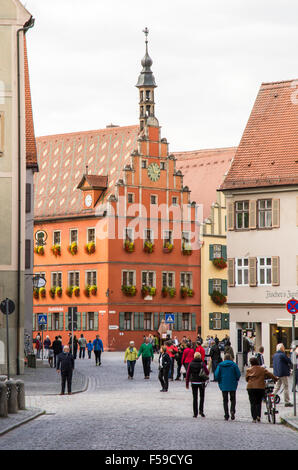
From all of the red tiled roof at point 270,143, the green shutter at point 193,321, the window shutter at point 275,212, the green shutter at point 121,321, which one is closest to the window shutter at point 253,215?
the red tiled roof at point 270,143

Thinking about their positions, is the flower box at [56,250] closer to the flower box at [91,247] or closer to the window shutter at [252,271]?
the flower box at [91,247]

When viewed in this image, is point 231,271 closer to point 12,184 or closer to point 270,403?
point 12,184

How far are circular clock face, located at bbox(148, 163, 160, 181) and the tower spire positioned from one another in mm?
4708

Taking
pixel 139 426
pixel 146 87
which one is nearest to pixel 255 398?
pixel 139 426

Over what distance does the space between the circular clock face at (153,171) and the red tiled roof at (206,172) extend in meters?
8.31

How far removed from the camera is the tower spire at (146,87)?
86500 millimetres

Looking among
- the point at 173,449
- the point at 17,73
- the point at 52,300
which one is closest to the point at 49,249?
the point at 52,300

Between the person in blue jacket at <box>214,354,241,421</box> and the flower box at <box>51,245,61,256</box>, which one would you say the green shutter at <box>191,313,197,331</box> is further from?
the person in blue jacket at <box>214,354,241,421</box>

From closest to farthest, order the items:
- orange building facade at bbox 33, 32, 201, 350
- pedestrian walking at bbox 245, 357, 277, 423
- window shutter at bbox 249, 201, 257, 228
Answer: pedestrian walking at bbox 245, 357, 277, 423
window shutter at bbox 249, 201, 257, 228
orange building facade at bbox 33, 32, 201, 350

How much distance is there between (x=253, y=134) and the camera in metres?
53.2

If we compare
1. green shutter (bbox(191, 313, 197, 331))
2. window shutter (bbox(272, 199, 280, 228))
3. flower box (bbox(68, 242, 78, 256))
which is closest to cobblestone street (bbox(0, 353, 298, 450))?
window shutter (bbox(272, 199, 280, 228))

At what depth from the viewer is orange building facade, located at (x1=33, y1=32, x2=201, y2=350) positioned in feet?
266

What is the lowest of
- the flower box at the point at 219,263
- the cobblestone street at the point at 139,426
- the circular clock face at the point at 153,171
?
the cobblestone street at the point at 139,426

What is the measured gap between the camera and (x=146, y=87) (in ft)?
286
